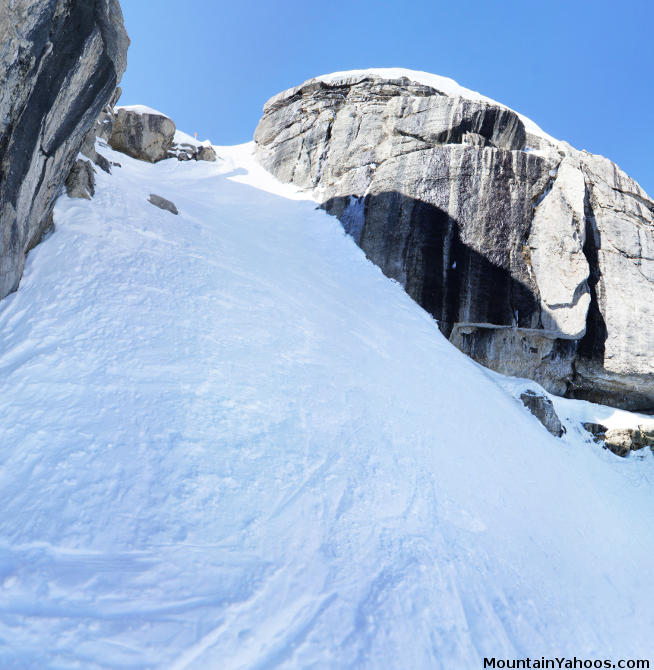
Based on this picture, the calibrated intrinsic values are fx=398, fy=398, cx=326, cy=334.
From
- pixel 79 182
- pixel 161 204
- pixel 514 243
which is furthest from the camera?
pixel 514 243

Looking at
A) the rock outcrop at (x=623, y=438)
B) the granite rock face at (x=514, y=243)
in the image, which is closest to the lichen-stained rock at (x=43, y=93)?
the granite rock face at (x=514, y=243)

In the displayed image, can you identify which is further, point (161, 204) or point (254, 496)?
point (161, 204)

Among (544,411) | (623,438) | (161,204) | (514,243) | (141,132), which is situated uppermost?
(141,132)

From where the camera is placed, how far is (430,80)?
75.5ft

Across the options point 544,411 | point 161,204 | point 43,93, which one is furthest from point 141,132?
point 544,411

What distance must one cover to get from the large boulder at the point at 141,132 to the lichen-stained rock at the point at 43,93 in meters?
16.9

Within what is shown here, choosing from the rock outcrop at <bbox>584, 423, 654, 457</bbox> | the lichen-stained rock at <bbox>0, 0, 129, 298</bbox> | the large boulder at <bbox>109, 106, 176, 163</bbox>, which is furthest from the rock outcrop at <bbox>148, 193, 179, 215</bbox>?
the rock outcrop at <bbox>584, 423, 654, 457</bbox>

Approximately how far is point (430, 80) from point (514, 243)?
13.7 m

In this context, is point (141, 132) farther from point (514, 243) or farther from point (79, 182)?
point (514, 243)

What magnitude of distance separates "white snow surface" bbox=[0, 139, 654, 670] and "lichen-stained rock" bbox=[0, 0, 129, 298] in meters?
A: 0.90

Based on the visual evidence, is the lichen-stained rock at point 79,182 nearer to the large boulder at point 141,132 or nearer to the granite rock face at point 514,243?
the granite rock face at point 514,243

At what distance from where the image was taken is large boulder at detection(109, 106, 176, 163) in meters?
21.7

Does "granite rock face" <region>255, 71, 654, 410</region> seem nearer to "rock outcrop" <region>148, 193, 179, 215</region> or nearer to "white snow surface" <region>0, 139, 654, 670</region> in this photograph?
"white snow surface" <region>0, 139, 654, 670</region>

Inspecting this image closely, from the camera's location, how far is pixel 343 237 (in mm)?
16906
